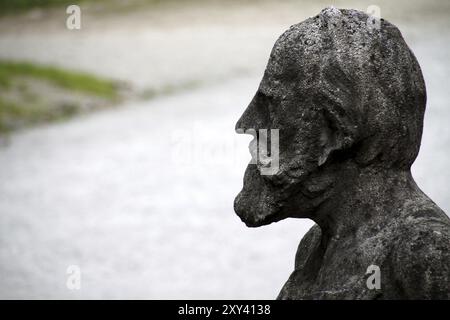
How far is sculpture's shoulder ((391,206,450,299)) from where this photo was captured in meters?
2.92

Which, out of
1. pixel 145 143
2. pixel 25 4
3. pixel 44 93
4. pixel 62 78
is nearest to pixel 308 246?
pixel 145 143

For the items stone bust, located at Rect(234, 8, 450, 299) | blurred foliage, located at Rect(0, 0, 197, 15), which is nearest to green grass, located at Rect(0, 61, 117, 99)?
blurred foliage, located at Rect(0, 0, 197, 15)

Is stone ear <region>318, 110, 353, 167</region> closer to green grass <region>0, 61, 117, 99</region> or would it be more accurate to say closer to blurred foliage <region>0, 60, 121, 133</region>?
blurred foliage <region>0, 60, 121, 133</region>

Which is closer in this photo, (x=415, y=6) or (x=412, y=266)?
(x=412, y=266)

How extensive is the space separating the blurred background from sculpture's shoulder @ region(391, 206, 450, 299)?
518cm

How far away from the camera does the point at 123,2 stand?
785 inches

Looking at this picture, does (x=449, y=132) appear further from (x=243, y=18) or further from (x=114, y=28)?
(x=114, y=28)

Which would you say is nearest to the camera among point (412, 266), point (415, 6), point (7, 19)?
point (412, 266)

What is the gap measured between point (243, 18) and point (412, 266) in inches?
594

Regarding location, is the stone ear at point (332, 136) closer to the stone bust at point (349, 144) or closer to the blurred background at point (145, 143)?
the stone bust at point (349, 144)

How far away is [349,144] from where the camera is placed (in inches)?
124

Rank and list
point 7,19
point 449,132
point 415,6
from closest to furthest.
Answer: point 449,132 < point 415,6 < point 7,19
